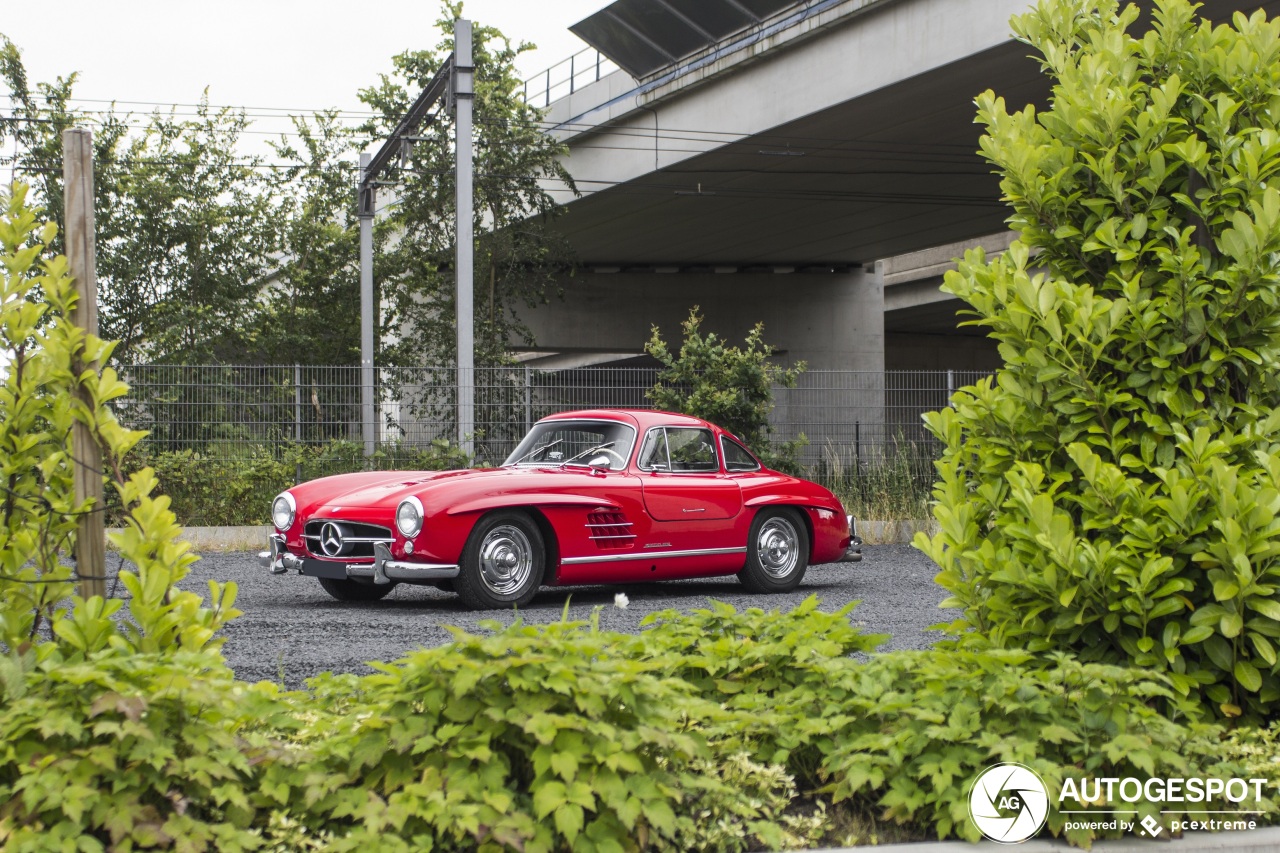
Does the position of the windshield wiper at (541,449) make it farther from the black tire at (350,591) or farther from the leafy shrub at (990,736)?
the leafy shrub at (990,736)

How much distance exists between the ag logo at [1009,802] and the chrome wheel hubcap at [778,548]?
6574 mm

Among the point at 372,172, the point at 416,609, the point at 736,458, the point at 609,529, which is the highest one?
the point at 372,172

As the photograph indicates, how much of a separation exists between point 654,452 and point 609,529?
91 cm

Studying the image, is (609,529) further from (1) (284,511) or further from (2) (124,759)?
(2) (124,759)

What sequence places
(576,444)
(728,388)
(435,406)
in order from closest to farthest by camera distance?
(576,444) → (728,388) → (435,406)

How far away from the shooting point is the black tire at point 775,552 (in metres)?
9.55

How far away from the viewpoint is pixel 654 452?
9141 millimetres

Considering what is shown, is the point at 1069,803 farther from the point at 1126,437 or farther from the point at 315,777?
the point at 315,777

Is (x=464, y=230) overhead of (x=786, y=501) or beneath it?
overhead

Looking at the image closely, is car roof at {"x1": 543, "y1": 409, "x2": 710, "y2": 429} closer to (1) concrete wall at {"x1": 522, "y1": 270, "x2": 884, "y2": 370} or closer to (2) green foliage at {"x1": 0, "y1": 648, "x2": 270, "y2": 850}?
(2) green foliage at {"x1": 0, "y1": 648, "x2": 270, "y2": 850}

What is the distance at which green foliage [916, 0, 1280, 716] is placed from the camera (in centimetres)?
360

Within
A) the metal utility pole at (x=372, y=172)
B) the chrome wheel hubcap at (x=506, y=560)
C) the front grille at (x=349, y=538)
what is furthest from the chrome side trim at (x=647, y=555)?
the metal utility pole at (x=372, y=172)

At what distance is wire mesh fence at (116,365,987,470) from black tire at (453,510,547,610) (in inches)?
237

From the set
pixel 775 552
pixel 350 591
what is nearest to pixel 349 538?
pixel 350 591
